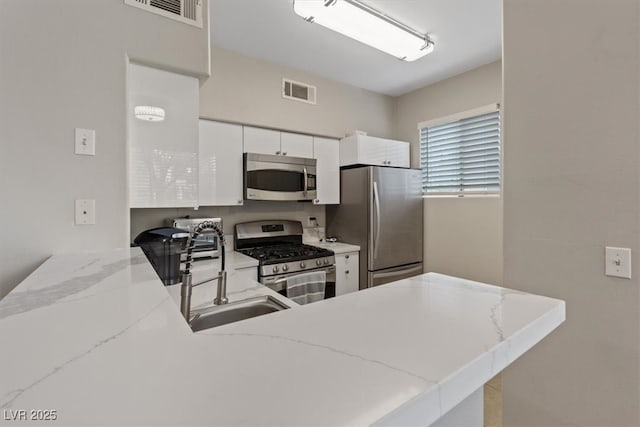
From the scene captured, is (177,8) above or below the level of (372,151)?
above

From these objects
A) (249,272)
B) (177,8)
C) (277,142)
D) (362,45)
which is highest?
(362,45)

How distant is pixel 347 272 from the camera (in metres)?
2.98

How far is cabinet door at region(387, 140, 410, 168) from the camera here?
3.42 metres

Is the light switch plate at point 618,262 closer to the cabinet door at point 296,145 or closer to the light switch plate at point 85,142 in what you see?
the light switch plate at point 85,142

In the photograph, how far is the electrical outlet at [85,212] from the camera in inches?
53.6

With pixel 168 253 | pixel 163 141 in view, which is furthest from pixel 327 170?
pixel 168 253

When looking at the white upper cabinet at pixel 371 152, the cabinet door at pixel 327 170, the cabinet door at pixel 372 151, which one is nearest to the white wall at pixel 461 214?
the white upper cabinet at pixel 371 152

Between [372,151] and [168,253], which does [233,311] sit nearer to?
[168,253]

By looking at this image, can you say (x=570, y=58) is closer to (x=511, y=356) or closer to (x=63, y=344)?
(x=511, y=356)

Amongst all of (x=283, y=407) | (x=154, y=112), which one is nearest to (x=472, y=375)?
(x=283, y=407)

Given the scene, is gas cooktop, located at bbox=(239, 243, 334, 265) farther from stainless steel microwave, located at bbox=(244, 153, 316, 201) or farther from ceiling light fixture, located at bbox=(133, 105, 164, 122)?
ceiling light fixture, located at bbox=(133, 105, 164, 122)

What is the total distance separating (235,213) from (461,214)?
Result: 2301mm

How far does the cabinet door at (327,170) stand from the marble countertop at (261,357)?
2.48 metres

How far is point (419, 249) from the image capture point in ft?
11.3
